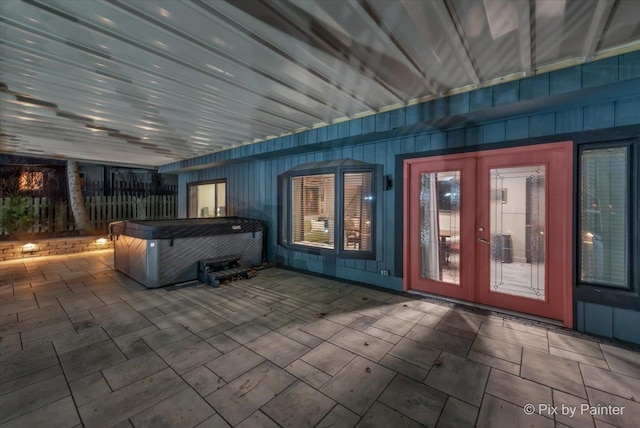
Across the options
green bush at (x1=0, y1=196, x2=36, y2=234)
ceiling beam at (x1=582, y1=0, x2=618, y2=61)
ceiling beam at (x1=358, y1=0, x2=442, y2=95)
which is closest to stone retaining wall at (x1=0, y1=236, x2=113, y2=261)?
green bush at (x1=0, y1=196, x2=36, y2=234)

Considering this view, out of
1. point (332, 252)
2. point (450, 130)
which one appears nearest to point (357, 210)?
point (332, 252)

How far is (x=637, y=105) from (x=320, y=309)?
397 centimetres

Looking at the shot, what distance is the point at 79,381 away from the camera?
6.55 ft

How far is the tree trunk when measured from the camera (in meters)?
7.53

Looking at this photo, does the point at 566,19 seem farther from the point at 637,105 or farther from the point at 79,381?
the point at 79,381

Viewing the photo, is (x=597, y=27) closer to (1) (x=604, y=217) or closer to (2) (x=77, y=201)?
(1) (x=604, y=217)

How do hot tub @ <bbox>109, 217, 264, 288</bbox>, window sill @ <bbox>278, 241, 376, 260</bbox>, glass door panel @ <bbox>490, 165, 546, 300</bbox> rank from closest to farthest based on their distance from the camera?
glass door panel @ <bbox>490, 165, 546, 300</bbox>
hot tub @ <bbox>109, 217, 264, 288</bbox>
window sill @ <bbox>278, 241, 376, 260</bbox>

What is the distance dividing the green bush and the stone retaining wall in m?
0.46

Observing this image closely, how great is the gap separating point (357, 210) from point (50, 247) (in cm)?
782

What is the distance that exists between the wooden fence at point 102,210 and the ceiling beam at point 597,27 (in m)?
10.8

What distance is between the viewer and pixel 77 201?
7.65 m

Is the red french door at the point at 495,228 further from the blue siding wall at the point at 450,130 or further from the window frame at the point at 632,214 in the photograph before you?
the window frame at the point at 632,214

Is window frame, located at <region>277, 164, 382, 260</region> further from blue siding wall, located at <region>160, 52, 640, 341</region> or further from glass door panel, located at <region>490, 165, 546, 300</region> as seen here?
glass door panel, located at <region>490, 165, 546, 300</region>

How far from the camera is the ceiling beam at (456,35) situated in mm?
1738
